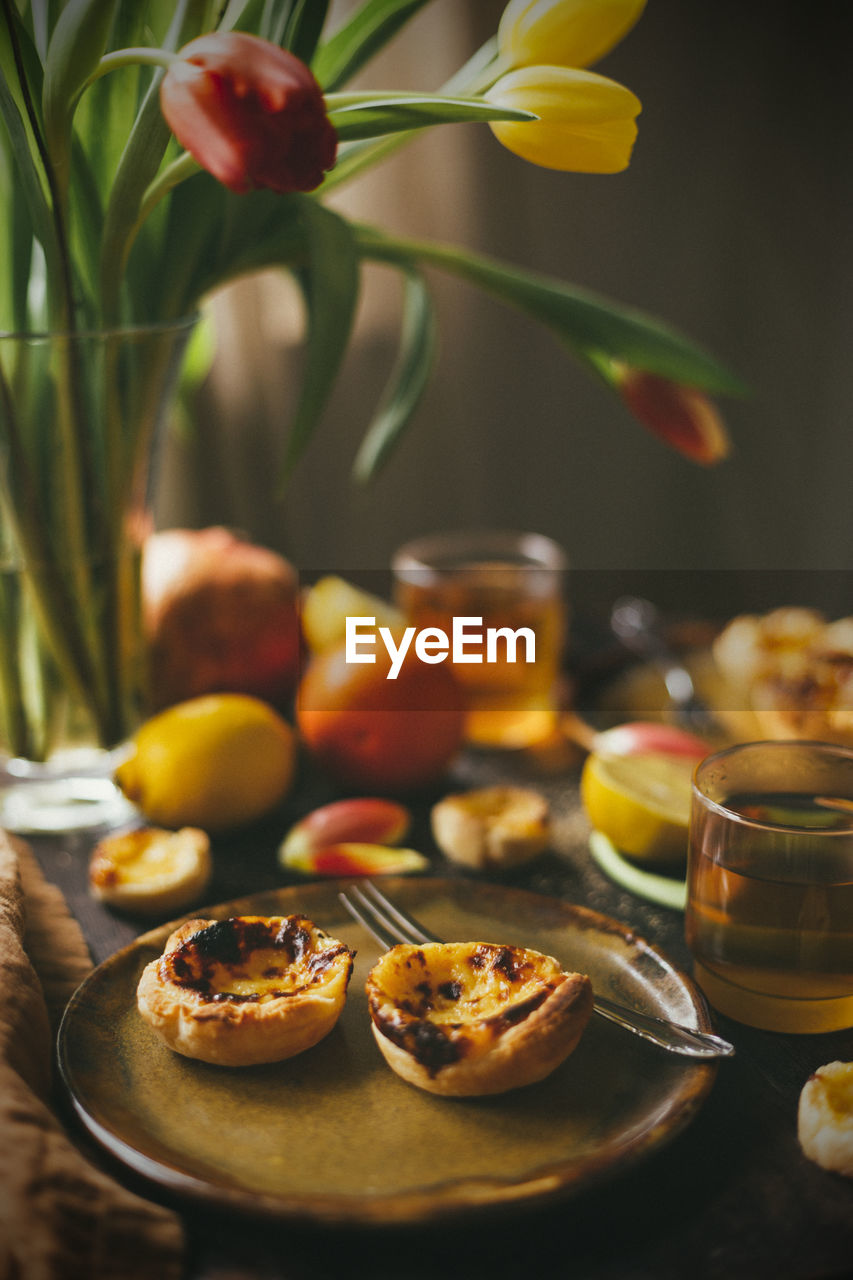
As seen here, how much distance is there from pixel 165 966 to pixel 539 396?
119cm

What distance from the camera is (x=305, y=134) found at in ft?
1.45

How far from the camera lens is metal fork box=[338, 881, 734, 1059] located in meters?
0.51

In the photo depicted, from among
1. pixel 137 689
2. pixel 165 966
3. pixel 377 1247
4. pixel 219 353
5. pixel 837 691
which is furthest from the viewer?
pixel 219 353

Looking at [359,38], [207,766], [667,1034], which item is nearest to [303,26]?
[359,38]

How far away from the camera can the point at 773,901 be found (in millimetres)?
535

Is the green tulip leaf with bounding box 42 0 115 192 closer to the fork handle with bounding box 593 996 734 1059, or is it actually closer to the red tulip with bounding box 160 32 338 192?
the red tulip with bounding box 160 32 338 192

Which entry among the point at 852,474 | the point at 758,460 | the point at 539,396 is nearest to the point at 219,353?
the point at 539,396

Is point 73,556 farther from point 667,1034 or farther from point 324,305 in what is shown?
point 667,1034

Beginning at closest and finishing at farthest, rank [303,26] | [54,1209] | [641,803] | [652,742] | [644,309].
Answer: [54,1209]
[303,26]
[641,803]
[652,742]
[644,309]

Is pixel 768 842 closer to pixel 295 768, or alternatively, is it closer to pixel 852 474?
pixel 295 768

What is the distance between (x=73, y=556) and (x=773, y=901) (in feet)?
1.64

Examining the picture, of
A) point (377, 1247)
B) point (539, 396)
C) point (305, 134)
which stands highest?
point (305, 134)

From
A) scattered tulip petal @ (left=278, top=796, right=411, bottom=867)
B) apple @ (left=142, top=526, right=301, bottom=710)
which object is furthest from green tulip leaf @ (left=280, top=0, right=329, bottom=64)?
scattered tulip petal @ (left=278, top=796, right=411, bottom=867)

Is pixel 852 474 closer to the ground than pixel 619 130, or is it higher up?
closer to the ground
